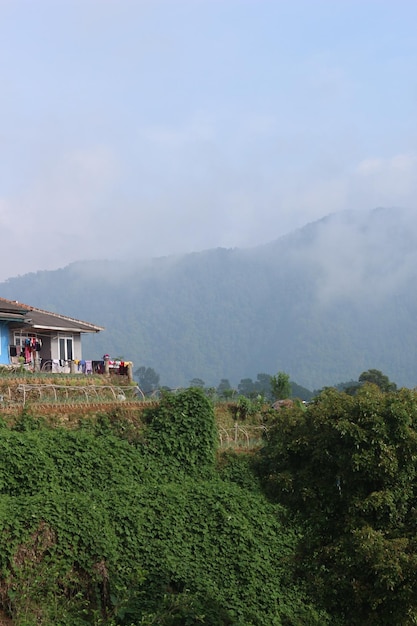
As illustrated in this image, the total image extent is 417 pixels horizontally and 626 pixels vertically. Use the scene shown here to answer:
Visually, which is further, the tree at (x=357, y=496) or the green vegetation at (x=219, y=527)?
the green vegetation at (x=219, y=527)

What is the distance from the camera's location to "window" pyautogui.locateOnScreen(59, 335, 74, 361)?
33.0 m

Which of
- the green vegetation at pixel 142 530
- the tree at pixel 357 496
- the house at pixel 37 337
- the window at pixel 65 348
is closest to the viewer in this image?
the tree at pixel 357 496

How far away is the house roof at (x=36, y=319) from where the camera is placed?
27.3 metres

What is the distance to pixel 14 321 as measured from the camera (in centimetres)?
2780

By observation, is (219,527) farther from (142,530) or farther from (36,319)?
(36,319)

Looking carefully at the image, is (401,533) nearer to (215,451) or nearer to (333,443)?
(333,443)

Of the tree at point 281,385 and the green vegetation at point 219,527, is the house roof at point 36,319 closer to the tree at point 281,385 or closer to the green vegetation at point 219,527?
the green vegetation at point 219,527

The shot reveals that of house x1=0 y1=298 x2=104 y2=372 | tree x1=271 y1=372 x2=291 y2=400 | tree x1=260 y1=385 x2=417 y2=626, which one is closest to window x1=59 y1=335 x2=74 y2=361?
house x1=0 y1=298 x2=104 y2=372

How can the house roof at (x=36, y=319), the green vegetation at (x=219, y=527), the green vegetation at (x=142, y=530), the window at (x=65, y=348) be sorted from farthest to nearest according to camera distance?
1. the window at (x=65, y=348)
2. the house roof at (x=36, y=319)
3. the green vegetation at (x=142, y=530)
4. the green vegetation at (x=219, y=527)

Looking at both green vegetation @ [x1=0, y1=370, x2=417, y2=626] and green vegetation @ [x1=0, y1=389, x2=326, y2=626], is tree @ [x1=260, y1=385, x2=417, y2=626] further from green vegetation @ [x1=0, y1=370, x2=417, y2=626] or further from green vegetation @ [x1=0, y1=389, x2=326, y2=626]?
green vegetation @ [x1=0, y1=389, x2=326, y2=626]

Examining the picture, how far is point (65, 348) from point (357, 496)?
74.8 feet

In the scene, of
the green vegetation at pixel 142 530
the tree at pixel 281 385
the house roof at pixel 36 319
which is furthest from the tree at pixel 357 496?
the tree at pixel 281 385

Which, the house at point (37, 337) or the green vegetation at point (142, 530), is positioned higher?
the house at point (37, 337)

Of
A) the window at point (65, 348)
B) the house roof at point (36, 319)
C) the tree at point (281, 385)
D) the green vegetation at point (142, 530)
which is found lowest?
the green vegetation at point (142, 530)
